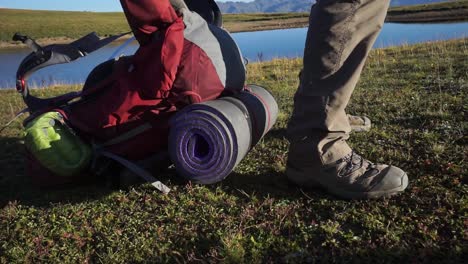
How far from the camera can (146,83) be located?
3076mm

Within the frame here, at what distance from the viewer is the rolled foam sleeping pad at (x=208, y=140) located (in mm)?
2885

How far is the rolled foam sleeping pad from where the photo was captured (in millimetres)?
2885

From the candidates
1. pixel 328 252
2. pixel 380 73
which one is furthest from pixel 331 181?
pixel 380 73

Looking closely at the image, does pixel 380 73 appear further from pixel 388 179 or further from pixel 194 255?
pixel 194 255

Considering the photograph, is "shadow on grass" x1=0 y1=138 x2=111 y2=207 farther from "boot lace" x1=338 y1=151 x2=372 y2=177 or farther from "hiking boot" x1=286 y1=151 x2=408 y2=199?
"boot lace" x1=338 y1=151 x2=372 y2=177

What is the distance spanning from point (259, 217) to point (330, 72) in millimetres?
1061

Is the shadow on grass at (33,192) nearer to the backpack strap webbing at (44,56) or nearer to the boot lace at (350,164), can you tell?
the backpack strap webbing at (44,56)

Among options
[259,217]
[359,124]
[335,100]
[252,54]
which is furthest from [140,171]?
[252,54]

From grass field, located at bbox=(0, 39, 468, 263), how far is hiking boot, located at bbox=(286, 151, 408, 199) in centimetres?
7

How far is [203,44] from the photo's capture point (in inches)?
128

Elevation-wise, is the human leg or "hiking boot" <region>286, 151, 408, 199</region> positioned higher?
the human leg

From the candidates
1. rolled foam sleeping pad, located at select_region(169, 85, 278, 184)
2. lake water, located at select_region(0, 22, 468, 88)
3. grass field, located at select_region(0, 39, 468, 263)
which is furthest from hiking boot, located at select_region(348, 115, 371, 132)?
lake water, located at select_region(0, 22, 468, 88)

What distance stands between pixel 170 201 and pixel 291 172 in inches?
36.1

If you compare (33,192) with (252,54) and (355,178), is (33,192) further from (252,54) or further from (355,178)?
(252,54)
